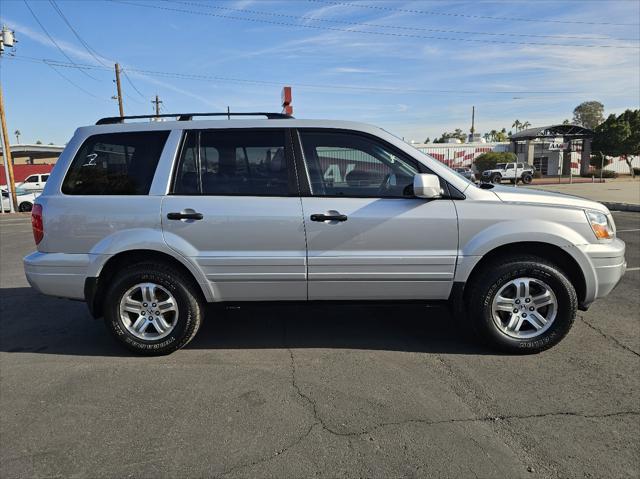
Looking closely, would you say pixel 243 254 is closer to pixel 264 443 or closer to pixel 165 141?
pixel 165 141

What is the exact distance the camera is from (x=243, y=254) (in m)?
3.74

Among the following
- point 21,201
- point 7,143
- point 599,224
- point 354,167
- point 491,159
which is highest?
point 7,143

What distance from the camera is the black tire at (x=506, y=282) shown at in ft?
12.2

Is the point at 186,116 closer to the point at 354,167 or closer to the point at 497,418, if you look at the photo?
the point at 354,167

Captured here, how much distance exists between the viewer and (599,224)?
12.4ft

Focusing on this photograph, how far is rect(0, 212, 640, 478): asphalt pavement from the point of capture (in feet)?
8.23

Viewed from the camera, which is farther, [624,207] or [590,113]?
[590,113]

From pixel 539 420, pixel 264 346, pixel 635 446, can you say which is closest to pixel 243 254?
pixel 264 346

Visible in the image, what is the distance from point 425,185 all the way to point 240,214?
1467mm

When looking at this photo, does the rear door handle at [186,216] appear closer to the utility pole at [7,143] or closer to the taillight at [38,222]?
the taillight at [38,222]

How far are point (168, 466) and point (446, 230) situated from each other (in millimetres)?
2548

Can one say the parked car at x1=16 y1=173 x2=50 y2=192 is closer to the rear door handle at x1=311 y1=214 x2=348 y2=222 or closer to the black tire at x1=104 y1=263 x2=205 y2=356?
the black tire at x1=104 y1=263 x2=205 y2=356

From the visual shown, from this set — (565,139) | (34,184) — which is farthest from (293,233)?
(565,139)

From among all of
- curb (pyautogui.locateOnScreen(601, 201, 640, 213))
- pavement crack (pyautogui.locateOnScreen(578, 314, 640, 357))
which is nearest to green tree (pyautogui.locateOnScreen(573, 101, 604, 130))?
curb (pyautogui.locateOnScreen(601, 201, 640, 213))
